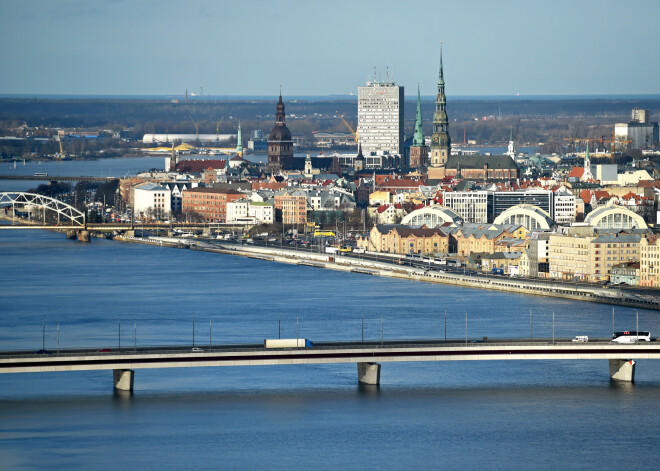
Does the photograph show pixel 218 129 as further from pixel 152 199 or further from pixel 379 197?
pixel 379 197

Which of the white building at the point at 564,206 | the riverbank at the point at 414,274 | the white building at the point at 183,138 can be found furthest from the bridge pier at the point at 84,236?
the white building at the point at 183,138

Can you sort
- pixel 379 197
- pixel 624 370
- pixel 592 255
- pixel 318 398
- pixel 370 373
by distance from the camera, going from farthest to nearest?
pixel 379 197 → pixel 592 255 → pixel 624 370 → pixel 370 373 → pixel 318 398

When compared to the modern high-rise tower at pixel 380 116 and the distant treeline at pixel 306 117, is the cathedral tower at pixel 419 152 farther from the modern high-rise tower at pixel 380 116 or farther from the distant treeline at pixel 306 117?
the distant treeline at pixel 306 117

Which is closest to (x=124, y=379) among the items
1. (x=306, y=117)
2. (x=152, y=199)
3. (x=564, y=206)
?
(x=564, y=206)

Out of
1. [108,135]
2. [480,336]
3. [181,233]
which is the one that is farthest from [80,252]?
[108,135]

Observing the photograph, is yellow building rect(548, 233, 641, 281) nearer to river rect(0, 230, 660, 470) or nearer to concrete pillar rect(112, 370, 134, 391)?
river rect(0, 230, 660, 470)

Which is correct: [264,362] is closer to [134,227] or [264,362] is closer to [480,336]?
[480,336]
